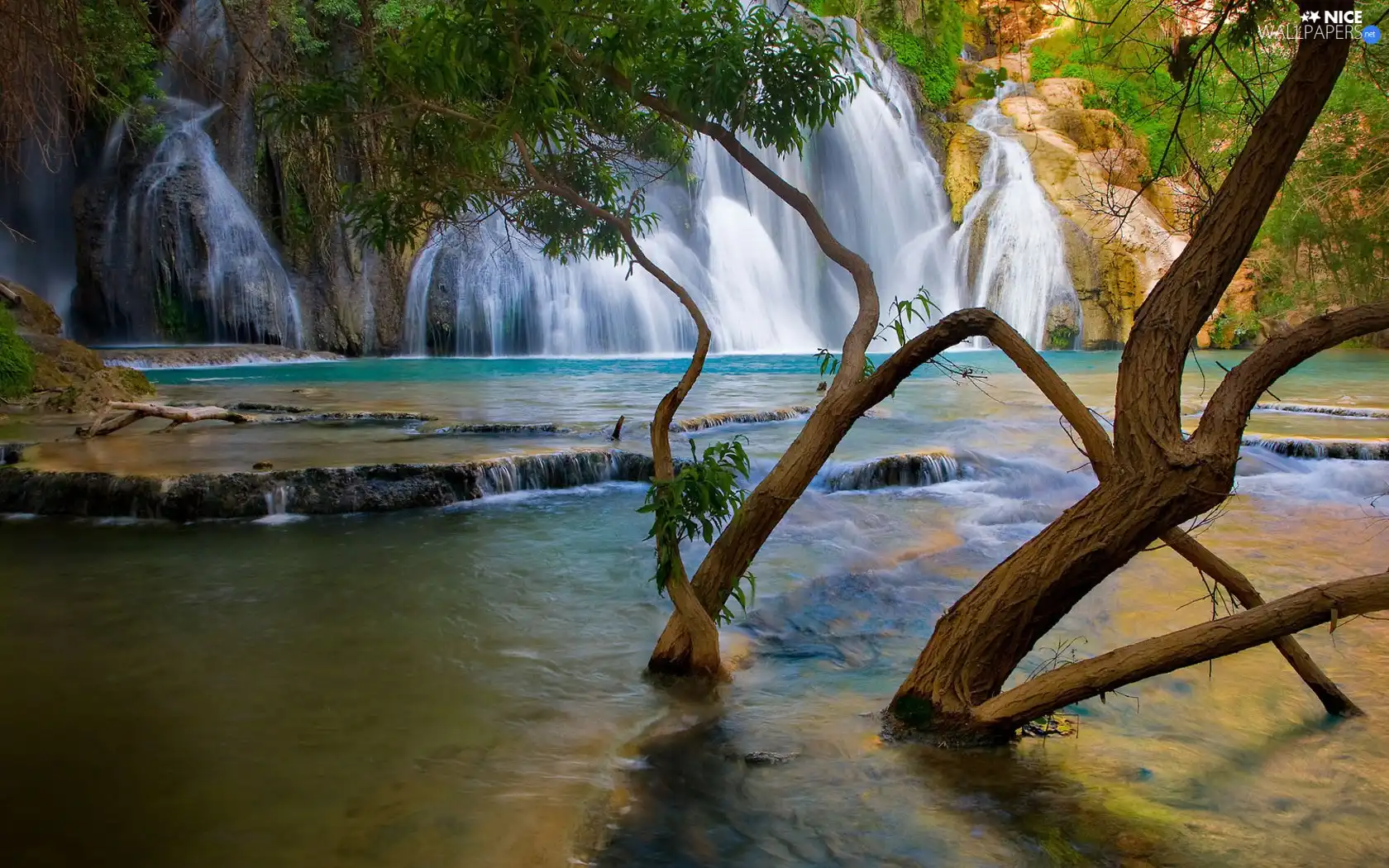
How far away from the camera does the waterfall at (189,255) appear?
2334 centimetres

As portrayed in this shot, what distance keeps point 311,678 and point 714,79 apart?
318 centimetres

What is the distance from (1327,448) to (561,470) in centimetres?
790

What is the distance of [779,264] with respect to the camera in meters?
29.6

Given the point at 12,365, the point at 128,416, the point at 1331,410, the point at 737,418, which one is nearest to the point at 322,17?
the point at 12,365

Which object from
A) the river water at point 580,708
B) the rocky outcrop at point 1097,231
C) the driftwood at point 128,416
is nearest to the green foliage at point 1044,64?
the rocky outcrop at point 1097,231

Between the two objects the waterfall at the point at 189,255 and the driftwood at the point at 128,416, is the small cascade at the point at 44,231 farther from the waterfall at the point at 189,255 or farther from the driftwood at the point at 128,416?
the driftwood at the point at 128,416

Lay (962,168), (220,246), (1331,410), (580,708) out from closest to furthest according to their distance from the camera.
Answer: (580,708) < (1331,410) < (220,246) < (962,168)

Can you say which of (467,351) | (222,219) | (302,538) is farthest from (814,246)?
(302,538)

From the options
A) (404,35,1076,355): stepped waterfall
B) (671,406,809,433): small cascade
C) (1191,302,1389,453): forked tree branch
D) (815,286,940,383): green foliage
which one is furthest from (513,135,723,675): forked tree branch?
(404,35,1076,355): stepped waterfall

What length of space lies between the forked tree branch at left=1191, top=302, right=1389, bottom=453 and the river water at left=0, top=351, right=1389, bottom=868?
131 centimetres

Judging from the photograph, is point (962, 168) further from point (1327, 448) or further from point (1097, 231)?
point (1327, 448)

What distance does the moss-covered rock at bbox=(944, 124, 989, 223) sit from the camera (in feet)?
104

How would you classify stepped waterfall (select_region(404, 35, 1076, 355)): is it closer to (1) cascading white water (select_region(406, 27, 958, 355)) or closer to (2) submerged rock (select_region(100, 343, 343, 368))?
(1) cascading white water (select_region(406, 27, 958, 355))

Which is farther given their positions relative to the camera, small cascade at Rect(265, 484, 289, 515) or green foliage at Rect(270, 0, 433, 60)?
green foliage at Rect(270, 0, 433, 60)
